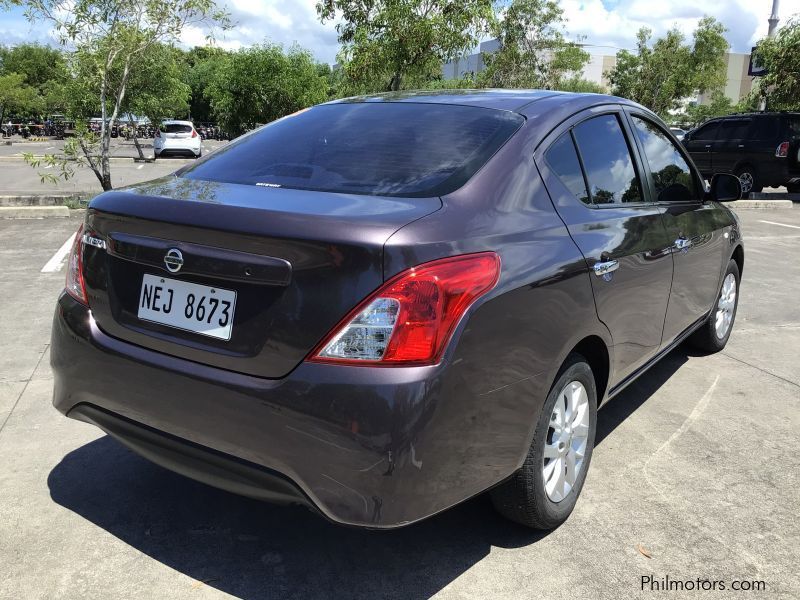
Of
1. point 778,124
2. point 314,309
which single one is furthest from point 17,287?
point 778,124

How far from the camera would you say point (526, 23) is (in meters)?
28.6

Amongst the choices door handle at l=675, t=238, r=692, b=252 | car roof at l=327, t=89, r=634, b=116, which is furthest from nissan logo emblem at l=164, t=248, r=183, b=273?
door handle at l=675, t=238, r=692, b=252

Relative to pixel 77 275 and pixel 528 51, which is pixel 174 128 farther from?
pixel 77 275

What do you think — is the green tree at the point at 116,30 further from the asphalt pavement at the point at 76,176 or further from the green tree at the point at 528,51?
the green tree at the point at 528,51

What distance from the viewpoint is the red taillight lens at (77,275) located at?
2.55 metres

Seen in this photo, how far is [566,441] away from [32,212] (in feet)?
32.9

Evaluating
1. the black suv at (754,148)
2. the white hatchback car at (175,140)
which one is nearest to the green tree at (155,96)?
the white hatchback car at (175,140)

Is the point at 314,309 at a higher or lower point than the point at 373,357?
higher

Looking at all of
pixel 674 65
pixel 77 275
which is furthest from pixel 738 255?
pixel 674 65

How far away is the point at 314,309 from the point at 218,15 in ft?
35.3

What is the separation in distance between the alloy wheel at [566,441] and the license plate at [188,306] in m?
1.21

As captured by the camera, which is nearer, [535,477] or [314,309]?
[314,309]

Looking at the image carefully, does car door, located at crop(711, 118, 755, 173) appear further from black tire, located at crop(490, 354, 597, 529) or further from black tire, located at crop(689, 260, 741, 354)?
black tire, located at crop(490, 354, 597, 529)

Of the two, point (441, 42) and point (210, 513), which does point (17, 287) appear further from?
point (441, 42)
